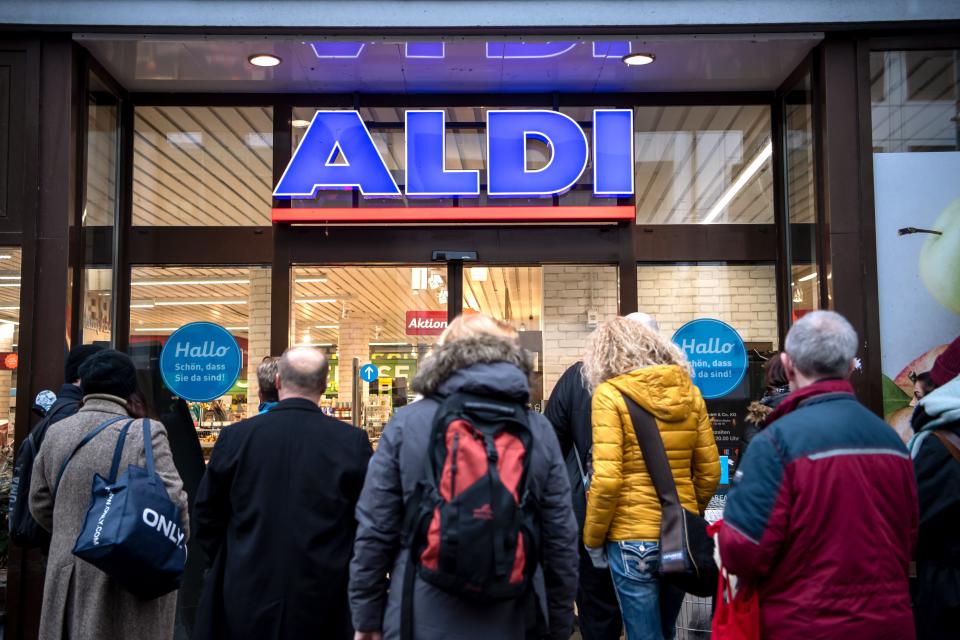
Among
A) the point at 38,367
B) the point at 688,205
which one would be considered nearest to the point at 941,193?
the point at 688,205

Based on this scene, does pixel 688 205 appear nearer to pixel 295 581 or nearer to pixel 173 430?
pixel 173 430

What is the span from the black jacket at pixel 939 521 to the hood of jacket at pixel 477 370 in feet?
4.60

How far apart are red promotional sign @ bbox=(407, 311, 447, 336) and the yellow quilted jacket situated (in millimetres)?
3939

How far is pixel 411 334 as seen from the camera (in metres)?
7.21

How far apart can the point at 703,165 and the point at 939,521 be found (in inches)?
200

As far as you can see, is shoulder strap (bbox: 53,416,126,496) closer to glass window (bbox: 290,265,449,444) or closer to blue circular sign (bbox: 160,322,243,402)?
blue circular sign (bbox: 160,322,243,402)

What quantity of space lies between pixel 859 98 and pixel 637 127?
1901 mm

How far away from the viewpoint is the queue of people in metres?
2.35

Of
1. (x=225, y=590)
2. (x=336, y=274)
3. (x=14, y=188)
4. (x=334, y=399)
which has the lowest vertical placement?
(x=225, y=590)

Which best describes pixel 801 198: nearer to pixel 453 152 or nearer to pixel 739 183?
pixel 739 183

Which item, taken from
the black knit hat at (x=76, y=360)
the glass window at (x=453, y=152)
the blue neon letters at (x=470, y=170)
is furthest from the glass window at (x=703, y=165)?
the black knit hat at (x=76, y=360)

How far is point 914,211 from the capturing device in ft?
19.4

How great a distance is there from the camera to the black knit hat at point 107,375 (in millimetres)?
3492

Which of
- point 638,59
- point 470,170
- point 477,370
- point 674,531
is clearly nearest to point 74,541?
point 477,370
